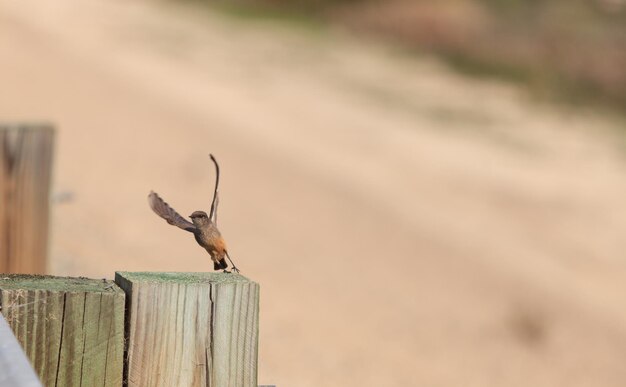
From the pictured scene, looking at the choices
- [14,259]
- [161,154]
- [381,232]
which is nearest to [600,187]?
[381,232]

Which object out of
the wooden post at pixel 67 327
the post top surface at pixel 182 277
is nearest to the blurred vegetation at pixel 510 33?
the post top surface at pixel 182 277

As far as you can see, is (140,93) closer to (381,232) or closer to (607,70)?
(381,232)

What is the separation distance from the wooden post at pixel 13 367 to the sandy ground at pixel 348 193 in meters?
2.89

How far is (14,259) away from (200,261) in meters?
4.13

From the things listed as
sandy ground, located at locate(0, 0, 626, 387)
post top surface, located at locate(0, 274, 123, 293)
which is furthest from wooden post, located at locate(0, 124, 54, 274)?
post top surface, located at locate(0, 274, 123, 293)

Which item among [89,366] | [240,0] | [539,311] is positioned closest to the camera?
[89,366]

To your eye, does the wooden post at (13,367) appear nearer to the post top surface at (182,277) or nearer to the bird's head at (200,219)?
the post top surface at (182,277)

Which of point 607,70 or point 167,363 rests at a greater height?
point 607,70

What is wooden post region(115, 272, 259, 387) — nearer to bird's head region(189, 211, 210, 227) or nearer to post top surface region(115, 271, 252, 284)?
post top surface region(115, 271, 252, 284)

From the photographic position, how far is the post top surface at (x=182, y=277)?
6.00ft

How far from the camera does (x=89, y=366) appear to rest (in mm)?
1812

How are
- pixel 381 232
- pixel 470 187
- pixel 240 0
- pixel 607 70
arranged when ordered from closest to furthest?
pixel 381 232, pixel 470 187, pixel 607 70, pixel 240 0

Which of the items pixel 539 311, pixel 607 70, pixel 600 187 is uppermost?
pixel 607 70

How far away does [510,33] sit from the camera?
20.7 metres
